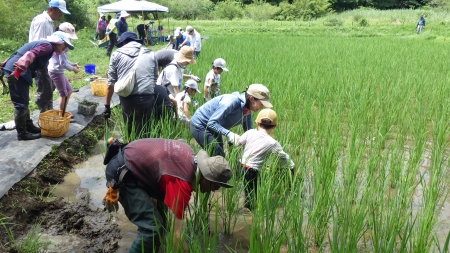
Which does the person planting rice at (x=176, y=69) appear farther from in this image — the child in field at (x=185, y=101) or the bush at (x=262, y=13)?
the bush at (x=262, y=13)

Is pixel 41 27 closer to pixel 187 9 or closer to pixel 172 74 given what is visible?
pixel 172 74

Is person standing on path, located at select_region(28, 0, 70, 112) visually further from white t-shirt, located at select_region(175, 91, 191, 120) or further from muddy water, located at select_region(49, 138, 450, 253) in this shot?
white t-shirt, located at select_region(175, 91, 191, 120)

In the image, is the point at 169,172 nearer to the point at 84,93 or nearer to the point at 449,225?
the point at 449,225

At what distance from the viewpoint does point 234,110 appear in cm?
299

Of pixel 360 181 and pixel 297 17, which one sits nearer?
pixel 360 181

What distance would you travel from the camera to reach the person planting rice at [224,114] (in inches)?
113

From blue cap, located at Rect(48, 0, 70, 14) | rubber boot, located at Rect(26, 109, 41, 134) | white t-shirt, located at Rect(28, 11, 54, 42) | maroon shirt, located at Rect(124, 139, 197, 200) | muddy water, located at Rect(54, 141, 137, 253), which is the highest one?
blue cap, located at Rect(48, 0, 70, 14)

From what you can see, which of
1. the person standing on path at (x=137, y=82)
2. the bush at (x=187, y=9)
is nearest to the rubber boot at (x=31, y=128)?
the person standing on path at (x=137, y=82)

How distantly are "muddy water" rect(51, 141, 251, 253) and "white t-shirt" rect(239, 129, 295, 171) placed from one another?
366 millimetres

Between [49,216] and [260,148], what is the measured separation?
1570mm

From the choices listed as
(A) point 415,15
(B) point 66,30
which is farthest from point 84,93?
(A) point 415,15

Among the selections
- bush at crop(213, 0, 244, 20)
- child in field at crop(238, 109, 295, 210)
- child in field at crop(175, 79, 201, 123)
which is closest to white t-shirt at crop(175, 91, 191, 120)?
child in field at crop(175, 79, 201, 123)

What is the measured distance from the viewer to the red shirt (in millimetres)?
1924

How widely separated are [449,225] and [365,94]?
2.52m
